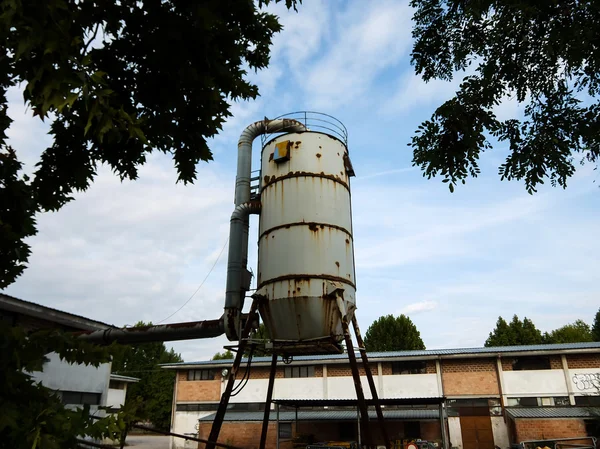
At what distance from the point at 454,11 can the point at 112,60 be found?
605 centimetres

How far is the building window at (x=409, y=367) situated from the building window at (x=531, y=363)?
16.9ft

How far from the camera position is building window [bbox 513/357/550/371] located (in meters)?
25.0

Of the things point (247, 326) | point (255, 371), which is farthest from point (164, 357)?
point (247, 326)

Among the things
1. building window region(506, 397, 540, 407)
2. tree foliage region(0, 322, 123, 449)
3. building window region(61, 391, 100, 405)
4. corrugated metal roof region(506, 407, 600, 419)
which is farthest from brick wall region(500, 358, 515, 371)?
tree foliage region(0, 322, 123, 449)

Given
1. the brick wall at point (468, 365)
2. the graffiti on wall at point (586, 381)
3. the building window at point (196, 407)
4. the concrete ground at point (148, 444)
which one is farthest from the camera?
the concrete ground at point (148, 444)

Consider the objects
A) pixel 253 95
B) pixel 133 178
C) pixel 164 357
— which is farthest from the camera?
pixel 164 357

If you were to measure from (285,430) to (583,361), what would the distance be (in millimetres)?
17557

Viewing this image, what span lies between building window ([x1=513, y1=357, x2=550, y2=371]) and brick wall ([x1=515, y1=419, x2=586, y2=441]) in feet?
10.8

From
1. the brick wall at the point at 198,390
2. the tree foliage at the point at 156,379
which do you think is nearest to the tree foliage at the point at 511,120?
the brick wall at the point at 198,390

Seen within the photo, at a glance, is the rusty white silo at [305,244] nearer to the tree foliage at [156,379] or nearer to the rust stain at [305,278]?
the rust stain at [305,278]

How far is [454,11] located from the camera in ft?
25.4

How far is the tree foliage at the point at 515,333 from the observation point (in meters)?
43.0

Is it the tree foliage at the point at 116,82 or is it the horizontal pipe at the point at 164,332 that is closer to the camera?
the tree foliage at the point at 116,82

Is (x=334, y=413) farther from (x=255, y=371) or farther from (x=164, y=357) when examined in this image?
(x=164, y=357)
